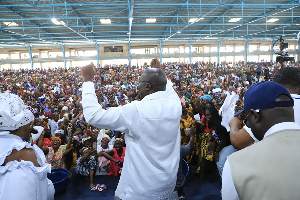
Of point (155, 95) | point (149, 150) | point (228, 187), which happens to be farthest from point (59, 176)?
point (228, 187)

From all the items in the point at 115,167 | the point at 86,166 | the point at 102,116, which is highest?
the point at 102,116

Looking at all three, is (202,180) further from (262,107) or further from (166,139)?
(262,107)

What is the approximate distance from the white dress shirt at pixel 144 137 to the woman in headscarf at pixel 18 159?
1.07 ft

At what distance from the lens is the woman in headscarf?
879 mm

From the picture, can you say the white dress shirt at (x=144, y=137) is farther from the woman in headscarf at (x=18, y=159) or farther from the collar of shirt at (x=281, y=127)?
the collar of shirt at (x=281, y=127)

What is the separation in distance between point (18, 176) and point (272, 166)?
0.96 meters

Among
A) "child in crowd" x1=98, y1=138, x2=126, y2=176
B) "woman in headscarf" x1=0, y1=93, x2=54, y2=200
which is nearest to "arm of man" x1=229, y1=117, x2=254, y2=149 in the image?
A: "woman in headscarf" x1=0, y1=93, x2=54, y2=200

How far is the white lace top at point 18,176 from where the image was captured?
867 mm

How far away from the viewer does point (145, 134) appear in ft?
4.27

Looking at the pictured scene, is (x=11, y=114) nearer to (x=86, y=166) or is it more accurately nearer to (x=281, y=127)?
(x=281, y=127)

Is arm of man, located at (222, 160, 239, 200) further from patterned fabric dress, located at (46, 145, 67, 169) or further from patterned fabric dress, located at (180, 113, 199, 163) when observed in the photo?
patterned fabric dress, located at (46, 145, 67, 169)

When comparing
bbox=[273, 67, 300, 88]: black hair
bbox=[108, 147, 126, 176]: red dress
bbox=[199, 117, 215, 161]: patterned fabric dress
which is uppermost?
bbox=[273, 67, 300, 88]: black hair

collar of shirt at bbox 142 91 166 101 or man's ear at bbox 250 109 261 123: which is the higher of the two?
collar of shirt at bbox 142 91 166 101

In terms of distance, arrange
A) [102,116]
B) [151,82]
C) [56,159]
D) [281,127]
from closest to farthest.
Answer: [281,127]
[102,116]
[151,82]
[56,159]
